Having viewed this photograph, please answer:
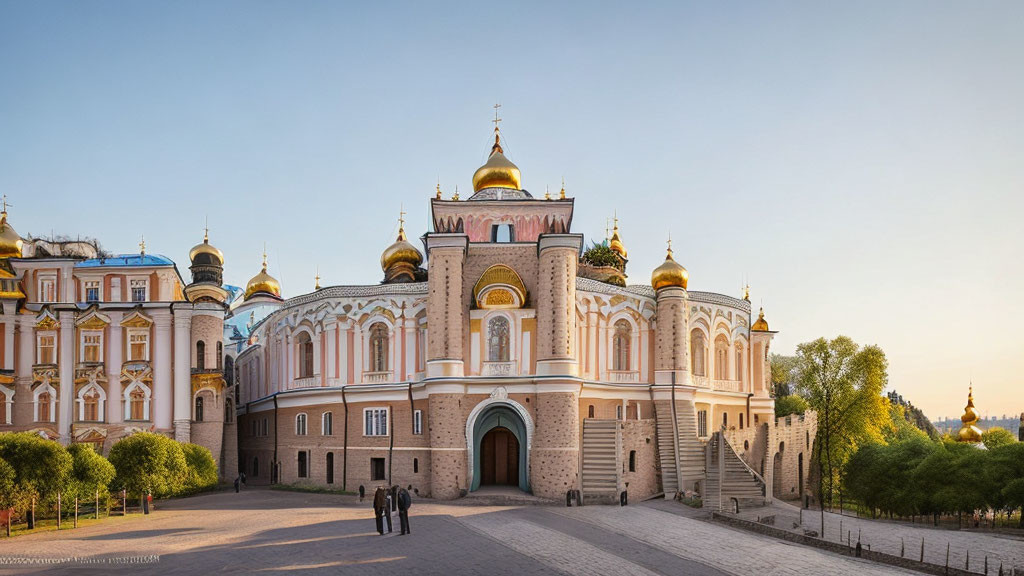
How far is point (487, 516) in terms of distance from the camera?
29484mm

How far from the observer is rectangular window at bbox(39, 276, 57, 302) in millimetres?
40750

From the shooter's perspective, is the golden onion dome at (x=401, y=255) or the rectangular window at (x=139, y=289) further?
the golden onion dome at (x=401, y=255)

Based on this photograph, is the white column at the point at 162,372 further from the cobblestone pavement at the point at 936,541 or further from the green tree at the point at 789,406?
the green tree at the point at 789,406

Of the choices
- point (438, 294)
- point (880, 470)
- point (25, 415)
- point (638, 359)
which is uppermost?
point (438, 294)

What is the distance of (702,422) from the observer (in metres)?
41.8

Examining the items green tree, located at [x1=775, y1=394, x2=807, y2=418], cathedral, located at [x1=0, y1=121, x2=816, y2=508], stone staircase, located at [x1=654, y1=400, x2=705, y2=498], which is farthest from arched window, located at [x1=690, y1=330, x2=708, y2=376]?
green tree, located at [x1=775, y1=394, x2=807, y2=418]

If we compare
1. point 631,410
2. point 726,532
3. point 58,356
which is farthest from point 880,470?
point 58,356

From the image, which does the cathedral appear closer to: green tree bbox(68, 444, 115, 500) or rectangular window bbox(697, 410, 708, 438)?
rectangular window bbox(697, 410, 708, 438)

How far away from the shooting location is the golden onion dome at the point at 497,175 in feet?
139

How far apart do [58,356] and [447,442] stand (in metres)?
18.7

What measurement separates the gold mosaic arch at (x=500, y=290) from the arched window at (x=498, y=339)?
729 mm

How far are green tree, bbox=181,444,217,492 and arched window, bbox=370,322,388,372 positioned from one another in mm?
7951

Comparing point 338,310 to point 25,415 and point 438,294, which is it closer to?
point 438,294

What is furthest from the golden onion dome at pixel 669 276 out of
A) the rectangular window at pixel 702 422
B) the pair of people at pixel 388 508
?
the pair of people at pixel 388 508
